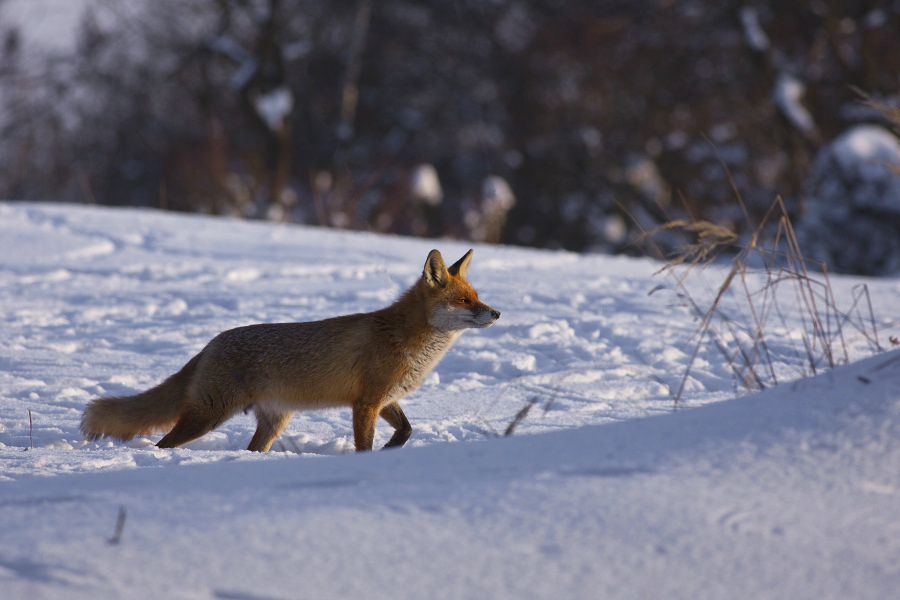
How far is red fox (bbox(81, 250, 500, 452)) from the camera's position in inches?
155

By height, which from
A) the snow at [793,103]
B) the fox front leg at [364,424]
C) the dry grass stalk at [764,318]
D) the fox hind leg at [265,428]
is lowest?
the fox hind leg at [265,428]

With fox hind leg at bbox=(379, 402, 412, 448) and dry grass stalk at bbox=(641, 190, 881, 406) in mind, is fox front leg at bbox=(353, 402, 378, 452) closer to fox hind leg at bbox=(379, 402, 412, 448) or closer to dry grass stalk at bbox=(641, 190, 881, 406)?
fox hind leg at bbox=(379, 402, 412, 448)

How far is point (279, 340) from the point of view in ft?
13.7

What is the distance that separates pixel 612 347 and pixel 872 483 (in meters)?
3.69

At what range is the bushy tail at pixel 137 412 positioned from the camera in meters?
3.89

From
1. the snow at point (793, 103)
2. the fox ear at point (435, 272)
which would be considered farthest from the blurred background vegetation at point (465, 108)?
the fox ear at point (435, 272)

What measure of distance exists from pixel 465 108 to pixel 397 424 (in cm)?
1999

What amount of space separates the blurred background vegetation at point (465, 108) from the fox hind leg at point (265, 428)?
29.0 ft

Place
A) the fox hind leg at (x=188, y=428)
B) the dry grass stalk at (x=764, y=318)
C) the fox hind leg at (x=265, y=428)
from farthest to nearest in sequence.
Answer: the fox hind leg at (x=265, y=428)
the dry grass stalk at (x=764, y=318)
the fox hind leg at (x=188, y=428)

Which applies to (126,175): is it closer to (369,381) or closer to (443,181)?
(443,181)

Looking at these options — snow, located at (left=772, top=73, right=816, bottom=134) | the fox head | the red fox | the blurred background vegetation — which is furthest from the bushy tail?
snow, located at (left=772, top=73, right=816, bottom=134)

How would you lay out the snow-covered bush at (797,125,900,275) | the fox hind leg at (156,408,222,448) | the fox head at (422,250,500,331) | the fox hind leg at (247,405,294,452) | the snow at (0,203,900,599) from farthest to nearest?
the snow-covered bush at (797,125,900,275) → the fox head at (422,250,500,331) → the fox hind leg at (247,405,294,452) → the fox hind leg at (156,408,222,448) → the snow at (0,203,900,599)

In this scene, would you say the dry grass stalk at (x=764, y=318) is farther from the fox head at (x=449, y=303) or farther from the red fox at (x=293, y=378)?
the red fox at (x=293, y=378)

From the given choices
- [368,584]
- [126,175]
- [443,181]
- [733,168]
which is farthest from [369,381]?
[126,175]
